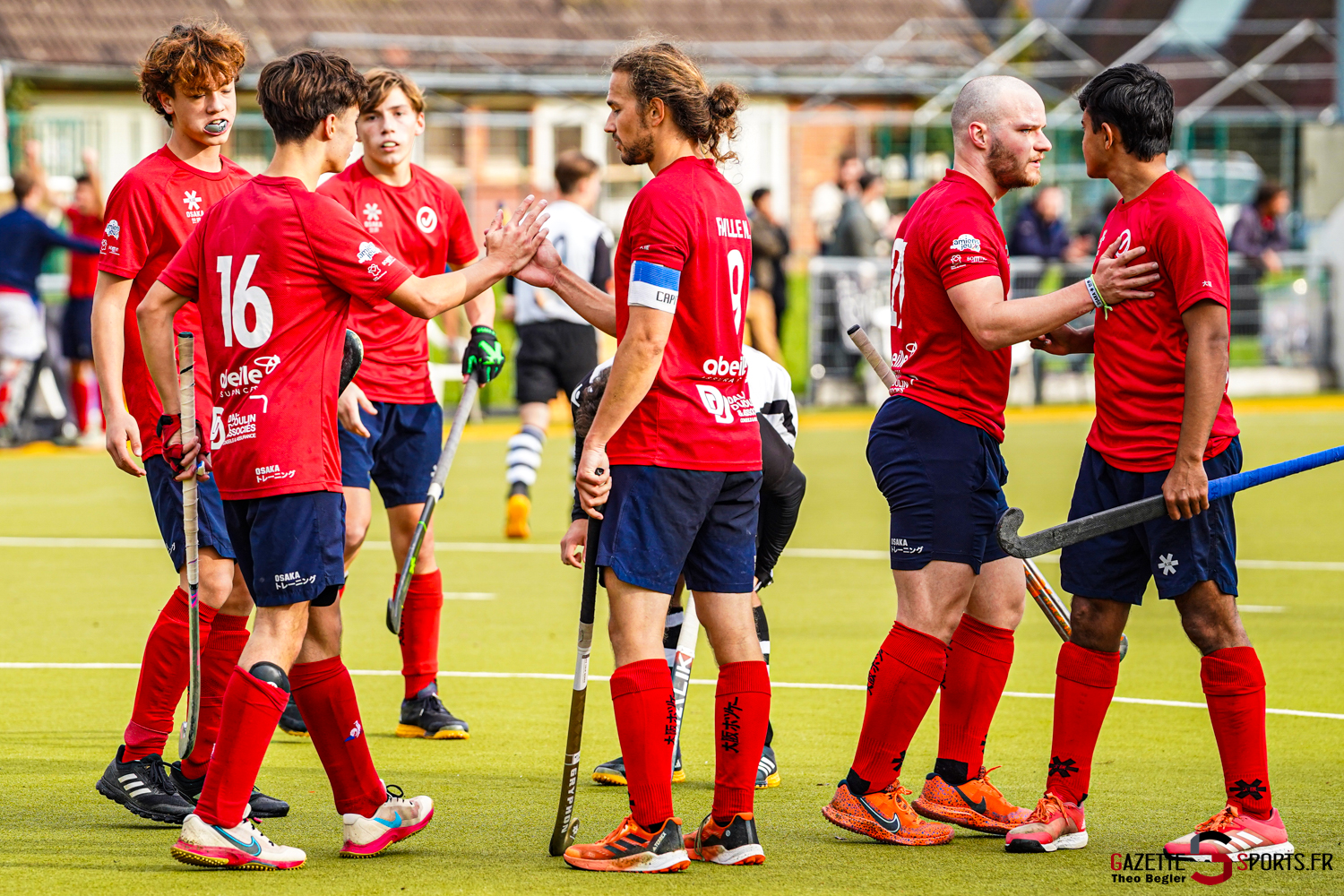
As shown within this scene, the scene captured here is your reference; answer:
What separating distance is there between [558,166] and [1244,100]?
32785mm

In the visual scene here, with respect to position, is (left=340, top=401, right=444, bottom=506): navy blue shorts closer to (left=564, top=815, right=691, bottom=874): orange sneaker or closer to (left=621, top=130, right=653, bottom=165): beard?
(left=621, top=130, right=653, bottom=165): beard

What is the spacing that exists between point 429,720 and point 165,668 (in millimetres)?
1277

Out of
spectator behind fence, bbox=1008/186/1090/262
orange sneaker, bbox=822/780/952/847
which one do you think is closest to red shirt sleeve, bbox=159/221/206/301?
orange sneaker, bbox=822/780/952/847

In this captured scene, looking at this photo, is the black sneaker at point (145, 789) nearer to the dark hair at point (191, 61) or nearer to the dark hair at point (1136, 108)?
the dark hair at point (191, 61)

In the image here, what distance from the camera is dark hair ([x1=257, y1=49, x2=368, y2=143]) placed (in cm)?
488

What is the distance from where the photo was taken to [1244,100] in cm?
4062

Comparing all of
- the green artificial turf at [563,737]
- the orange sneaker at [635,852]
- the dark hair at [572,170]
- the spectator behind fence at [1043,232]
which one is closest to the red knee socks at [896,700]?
the green artificial turf at [563,737]

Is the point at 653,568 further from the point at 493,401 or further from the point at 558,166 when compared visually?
the point at 493,401

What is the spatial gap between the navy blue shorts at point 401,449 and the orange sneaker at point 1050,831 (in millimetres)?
A: 2865

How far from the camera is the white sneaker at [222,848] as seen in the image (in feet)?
15.8

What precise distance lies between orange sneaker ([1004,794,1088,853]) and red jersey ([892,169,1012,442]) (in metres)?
1.07

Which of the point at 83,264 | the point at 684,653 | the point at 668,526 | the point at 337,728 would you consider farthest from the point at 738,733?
the point at 83,264

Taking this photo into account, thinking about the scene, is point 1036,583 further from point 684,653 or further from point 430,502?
point 430,502

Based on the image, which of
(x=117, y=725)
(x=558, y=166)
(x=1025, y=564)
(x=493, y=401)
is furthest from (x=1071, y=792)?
(x=493, y=401)
